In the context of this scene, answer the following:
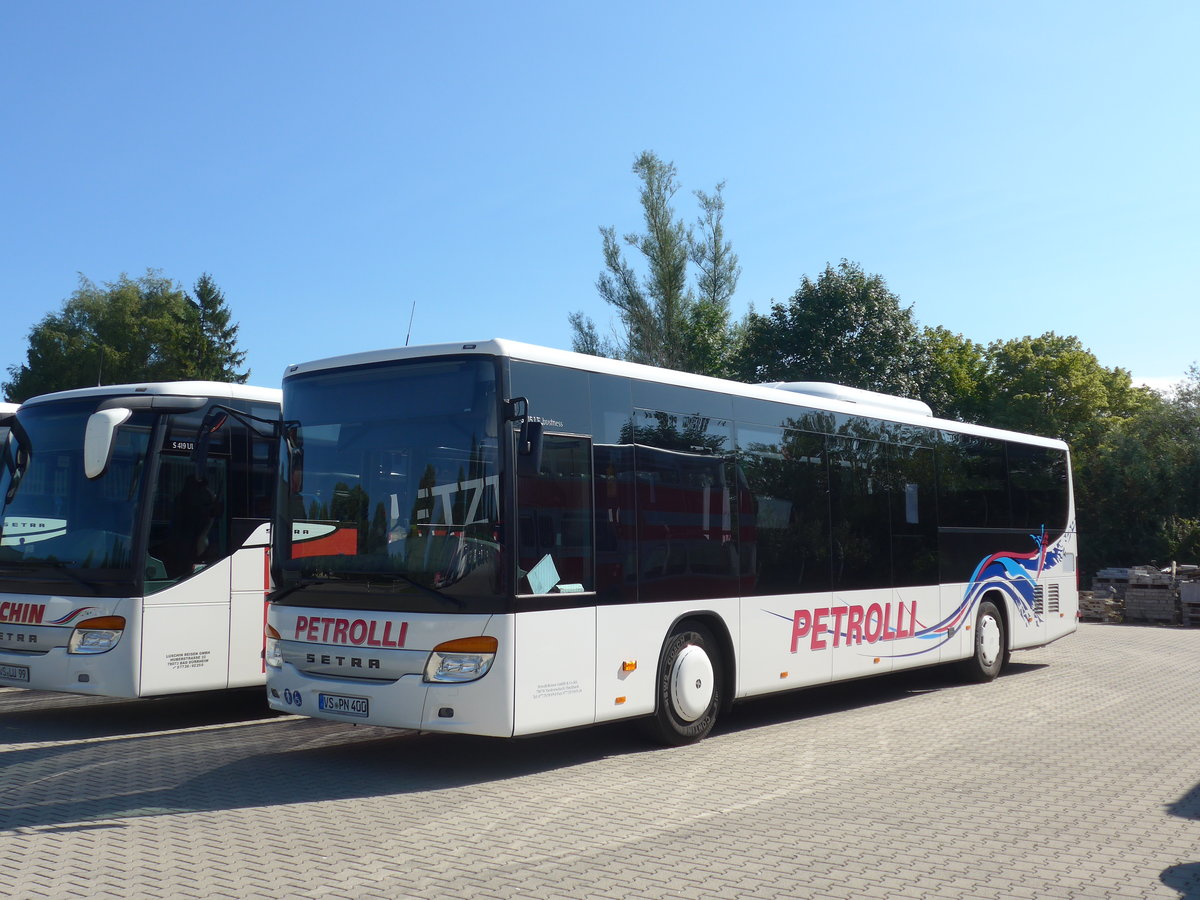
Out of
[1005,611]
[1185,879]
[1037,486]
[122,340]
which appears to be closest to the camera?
[1185,879]

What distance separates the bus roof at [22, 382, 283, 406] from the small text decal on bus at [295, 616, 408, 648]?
2.41m

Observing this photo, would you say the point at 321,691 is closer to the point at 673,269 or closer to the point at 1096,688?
the point at 1096,688

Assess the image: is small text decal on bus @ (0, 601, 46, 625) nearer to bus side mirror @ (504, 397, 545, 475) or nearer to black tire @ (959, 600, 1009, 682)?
bus side mirror @ (504, 397, 545, 475)

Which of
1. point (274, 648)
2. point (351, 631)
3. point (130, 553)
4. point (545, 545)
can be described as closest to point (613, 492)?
point (545, 545)

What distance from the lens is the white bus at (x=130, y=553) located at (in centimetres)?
976

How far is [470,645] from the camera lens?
7.61 metres

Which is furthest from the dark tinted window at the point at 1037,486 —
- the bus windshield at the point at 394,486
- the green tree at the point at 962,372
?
the green tree at the point at 962,372

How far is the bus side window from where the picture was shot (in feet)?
25.6

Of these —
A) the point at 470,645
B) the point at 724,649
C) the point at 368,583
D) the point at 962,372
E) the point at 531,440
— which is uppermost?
the point at 962,372

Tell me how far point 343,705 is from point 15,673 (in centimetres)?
392

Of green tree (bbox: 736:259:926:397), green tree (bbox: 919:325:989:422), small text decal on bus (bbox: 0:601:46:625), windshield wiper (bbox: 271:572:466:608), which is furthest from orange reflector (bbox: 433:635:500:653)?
green tree (bbox: 919:325:989:422)

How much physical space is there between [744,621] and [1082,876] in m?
4.44

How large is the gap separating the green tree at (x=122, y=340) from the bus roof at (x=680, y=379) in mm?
62504

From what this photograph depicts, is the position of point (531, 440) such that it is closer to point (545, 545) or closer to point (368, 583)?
point (545, 545)
